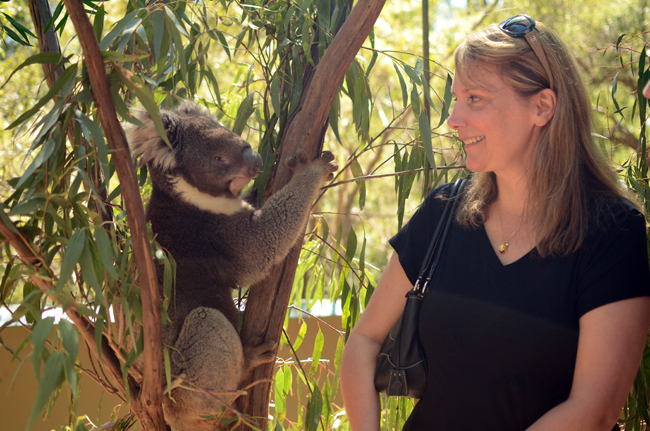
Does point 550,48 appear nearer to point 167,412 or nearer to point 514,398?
point 514,398

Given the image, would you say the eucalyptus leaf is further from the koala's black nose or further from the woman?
the koala's black nose

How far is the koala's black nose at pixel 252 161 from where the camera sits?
80.1 inches

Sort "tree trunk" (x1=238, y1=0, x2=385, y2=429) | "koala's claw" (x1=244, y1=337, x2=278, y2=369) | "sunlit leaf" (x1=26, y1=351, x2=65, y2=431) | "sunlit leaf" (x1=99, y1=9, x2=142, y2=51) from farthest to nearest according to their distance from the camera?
"koala's claw" (x1=244, y1=337, x2=278, y2=369) → "tree trunk" (x1=238, y1=0, x2=385, y2=429) → "sunlit leaf" (x1=99, y1=9, x2=142, y2=51) → "sunlit leaf" (x1=26, y1=351, x2=65, y2=431)

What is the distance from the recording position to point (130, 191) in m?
0.98

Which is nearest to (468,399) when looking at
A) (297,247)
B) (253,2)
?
(297,247)

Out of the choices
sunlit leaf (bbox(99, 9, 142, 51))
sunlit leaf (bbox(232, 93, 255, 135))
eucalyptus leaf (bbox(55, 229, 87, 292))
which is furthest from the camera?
sunlit leaf (bbox(232, 93, 255, 135))

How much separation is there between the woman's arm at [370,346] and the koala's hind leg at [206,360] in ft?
1.35

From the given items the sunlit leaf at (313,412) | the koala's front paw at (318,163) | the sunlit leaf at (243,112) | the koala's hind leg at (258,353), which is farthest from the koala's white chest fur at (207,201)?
the sunlit leaf at (313,412)

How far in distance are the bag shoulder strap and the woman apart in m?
0.02

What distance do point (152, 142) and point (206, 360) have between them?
32.0 inches

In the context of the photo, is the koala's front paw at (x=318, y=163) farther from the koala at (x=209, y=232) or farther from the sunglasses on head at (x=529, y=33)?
the sunglasses on head at (x=529, y=33)

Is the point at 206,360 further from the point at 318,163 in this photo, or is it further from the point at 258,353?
the point at 318,163

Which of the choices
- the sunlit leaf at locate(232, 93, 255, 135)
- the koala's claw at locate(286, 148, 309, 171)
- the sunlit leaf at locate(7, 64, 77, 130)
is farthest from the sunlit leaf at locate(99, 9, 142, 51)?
the sunlit leaf at locate(232, 93, 255, 135)

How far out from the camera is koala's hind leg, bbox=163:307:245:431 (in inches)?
66.7
